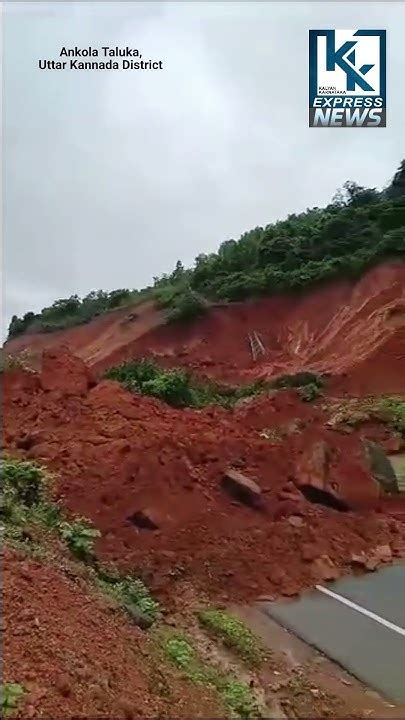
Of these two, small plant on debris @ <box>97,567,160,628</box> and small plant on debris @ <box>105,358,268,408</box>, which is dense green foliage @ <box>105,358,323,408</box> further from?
small plant on debris @ <box>97,567,160,628</box>

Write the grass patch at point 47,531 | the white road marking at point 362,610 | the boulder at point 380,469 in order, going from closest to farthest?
1. the grass patch at point 47,531
2. the white road marking at point 362,610
3. the boulder at point 380,469

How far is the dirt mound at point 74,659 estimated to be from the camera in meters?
3.28

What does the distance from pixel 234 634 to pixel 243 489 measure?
118 inches

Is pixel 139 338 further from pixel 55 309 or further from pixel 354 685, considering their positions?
pixel 354 685

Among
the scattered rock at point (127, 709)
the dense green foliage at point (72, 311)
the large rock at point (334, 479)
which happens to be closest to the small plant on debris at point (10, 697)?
the scattered rock at point (127, 709)

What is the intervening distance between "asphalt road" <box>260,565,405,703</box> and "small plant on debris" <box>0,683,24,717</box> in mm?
2645

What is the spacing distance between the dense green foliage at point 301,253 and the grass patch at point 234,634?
21.4 metres

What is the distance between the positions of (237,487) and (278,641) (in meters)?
2.81

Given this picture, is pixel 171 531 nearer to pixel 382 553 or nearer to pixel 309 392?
A: pixel 382 553

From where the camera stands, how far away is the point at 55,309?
3966 centimetres

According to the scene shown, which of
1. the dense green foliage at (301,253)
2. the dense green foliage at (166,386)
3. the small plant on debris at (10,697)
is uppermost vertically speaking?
the dense green foliage at (301,253)

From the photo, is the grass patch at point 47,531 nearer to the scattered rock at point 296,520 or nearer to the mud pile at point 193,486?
the mud pile at point 193,486

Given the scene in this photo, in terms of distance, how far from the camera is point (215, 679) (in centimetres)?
443

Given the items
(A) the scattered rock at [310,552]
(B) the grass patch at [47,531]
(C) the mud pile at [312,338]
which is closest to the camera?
(B) the grass patch at [47,531]
